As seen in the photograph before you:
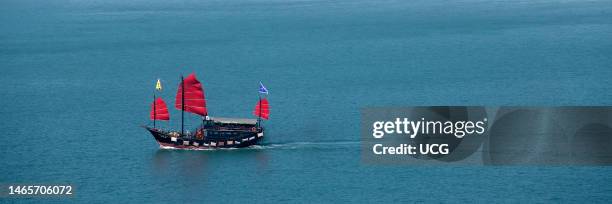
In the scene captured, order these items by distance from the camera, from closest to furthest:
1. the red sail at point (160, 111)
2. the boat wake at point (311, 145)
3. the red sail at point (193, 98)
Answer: the boat wake at point (311, 145), the red sail at point (160, 111), the red sail at point (193, 98)

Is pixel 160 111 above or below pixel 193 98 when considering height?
below

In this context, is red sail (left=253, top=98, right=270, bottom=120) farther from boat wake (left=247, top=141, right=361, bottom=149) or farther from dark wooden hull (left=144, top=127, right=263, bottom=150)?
boat wake (left=247, top=141, right=361, bottom=149)

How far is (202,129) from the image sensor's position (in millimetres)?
132500

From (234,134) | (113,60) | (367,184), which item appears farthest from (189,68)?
(367,184)

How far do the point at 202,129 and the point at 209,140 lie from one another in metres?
2.63

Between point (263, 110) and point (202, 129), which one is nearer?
point (202, 129)

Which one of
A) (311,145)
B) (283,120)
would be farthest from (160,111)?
(311,145)

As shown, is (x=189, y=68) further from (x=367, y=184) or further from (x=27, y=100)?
(x=367, y=184)

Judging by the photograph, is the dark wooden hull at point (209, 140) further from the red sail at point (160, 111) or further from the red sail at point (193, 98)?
the red sail at point (193, 98)

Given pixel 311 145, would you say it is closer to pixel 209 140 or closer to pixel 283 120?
pixel 209 140

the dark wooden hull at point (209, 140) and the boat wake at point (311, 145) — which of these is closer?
the boat wake at point (311, 145)

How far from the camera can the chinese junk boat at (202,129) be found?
13025cm

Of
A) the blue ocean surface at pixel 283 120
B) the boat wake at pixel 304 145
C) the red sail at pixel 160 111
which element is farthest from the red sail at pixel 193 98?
the blue ocean surface at pixel 283 120

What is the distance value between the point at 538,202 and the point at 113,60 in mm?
101618
